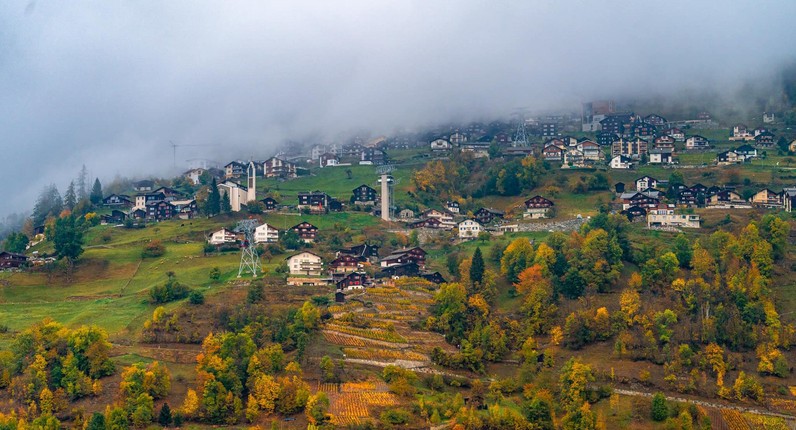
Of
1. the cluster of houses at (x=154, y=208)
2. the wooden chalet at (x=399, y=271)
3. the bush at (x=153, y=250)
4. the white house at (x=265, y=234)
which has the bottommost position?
the wooden chalet at (x=399, y=271)

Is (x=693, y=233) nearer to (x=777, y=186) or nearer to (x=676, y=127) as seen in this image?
(x=777, y=186)

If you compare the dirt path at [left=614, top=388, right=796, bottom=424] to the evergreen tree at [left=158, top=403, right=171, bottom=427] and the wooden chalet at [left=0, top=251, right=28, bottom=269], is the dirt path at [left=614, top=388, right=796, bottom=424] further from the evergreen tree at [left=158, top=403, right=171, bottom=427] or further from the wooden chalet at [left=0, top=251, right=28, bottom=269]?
the wooden chalet at [left=0, top=251, right=28, bottom=269]

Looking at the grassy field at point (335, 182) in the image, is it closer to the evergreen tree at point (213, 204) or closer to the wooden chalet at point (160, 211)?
the evergreen tree at point (213, 204)

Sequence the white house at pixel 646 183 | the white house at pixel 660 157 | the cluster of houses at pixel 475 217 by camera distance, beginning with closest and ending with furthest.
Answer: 1. the cluster of houses at pixel 475 217
2. the white house at pixel 646 183
3. the white house at pixel 660 157

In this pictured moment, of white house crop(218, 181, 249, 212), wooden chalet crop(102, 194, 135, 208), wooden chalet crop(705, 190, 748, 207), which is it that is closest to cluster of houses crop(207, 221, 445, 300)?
white house crop(218, 181, 249, 212)

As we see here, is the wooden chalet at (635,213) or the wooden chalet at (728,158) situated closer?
the wooden chalet at (635,213)

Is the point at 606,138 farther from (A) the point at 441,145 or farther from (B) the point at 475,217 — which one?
(B) the point at 475,217

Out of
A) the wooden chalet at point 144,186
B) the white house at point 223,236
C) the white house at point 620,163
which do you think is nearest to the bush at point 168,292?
the white house at point 223,236
